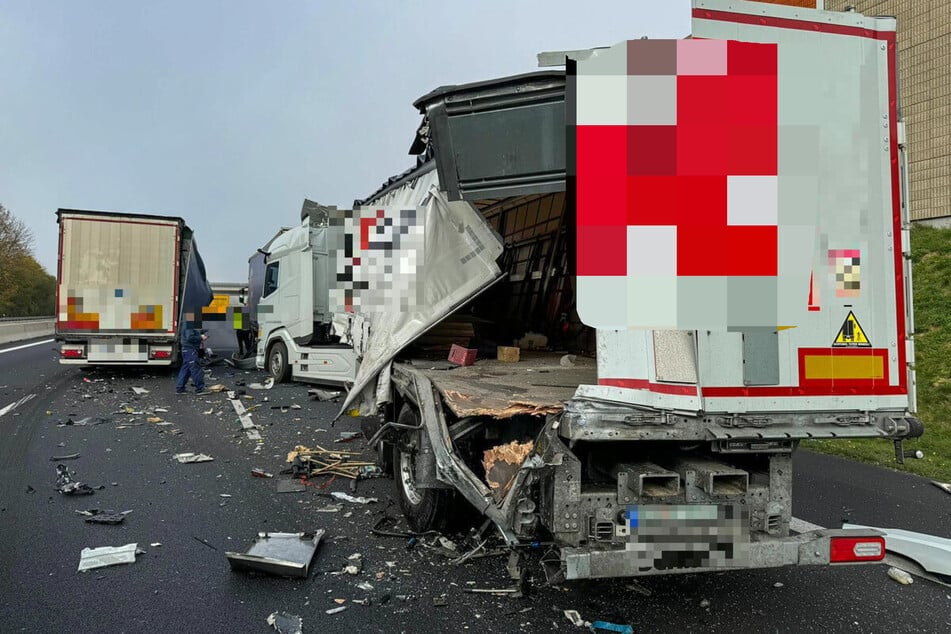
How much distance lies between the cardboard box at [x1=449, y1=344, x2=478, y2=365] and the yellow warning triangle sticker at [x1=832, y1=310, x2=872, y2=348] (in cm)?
320

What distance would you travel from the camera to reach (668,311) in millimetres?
2764

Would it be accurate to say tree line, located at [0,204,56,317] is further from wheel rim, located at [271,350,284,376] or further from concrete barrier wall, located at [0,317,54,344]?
wheel rim, located at [271,350,284,376]

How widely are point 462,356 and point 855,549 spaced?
3351mm

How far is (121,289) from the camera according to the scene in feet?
40.0

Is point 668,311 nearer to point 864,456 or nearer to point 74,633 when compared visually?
point 74,633

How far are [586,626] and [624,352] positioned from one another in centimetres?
147

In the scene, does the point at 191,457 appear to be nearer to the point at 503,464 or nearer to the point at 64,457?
the point at 64,457

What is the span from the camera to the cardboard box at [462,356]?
5379 millimetres

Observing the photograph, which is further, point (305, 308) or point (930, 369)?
point (305, 308)

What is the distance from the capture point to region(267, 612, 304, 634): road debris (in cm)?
291

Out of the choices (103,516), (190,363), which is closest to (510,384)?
(103,516)

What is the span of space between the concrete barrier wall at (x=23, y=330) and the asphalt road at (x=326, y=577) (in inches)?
807

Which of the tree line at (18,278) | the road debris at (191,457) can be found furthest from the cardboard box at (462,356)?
the tree line at (18,278)

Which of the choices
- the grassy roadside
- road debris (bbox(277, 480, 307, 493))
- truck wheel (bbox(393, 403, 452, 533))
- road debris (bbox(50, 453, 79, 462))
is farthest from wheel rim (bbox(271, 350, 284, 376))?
the grassy roadside
